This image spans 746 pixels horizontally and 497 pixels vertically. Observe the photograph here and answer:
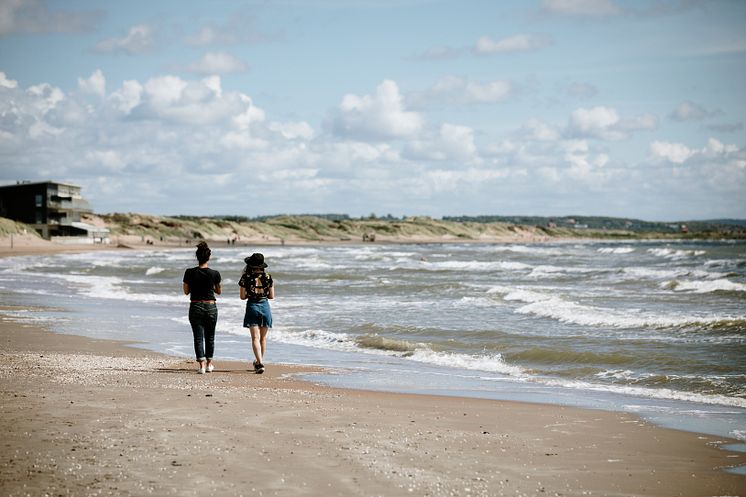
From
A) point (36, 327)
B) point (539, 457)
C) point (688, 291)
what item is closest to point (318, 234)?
point (688, 291)

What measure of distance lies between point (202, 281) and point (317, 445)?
A: 490 cm

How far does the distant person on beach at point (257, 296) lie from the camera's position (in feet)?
38.1

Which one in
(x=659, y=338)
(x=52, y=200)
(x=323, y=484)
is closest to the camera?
(x=323, y=484)

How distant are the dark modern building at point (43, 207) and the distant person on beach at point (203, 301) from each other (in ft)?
278

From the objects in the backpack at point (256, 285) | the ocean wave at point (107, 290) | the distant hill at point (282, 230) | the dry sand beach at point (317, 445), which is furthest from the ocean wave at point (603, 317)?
the distant hill at point (282, 230)

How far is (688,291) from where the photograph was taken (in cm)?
2998

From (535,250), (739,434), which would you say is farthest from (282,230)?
(739,434)

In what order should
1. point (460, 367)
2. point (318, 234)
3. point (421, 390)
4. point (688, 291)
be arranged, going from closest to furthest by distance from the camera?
point (421, 390) < point (460, 367) < point (688, 291) < point (318, 234)

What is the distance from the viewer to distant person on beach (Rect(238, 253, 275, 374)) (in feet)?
38.1

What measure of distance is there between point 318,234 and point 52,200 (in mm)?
63731

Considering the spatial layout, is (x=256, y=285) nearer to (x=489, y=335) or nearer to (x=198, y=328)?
(x=198, y=328)

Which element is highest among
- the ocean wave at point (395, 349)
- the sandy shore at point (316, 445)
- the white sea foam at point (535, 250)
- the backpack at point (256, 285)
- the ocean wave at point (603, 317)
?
the backpack at point (256, 285)

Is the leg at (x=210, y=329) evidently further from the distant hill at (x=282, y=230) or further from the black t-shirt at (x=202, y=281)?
the distant hill at (x=282, y=230)

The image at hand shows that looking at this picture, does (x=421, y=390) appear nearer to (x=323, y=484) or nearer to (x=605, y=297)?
(x=323, y=484)
